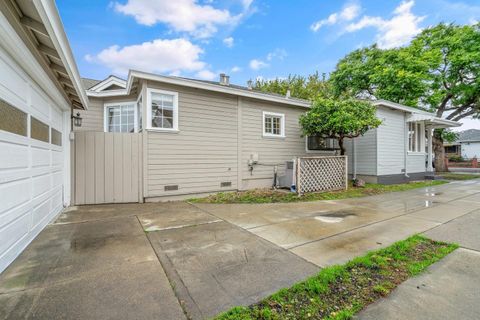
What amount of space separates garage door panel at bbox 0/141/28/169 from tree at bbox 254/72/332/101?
813 inches

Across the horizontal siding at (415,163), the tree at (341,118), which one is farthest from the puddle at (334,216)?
the horizontal siding at (415,163)

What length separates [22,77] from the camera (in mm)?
2979

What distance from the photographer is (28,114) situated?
10.4 ft

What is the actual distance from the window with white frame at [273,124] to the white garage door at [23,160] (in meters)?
6.11

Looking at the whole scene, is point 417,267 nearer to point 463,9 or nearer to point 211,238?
point 211,238

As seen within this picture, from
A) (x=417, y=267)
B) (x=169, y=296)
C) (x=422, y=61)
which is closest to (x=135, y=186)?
(x=169, y=296)

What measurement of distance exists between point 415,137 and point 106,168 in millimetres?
13513

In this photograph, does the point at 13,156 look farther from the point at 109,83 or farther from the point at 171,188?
the point at 109,83

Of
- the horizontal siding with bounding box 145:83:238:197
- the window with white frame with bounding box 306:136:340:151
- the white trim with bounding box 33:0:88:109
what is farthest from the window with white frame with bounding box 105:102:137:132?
the window with white frame with bounding box 306:136:340:151

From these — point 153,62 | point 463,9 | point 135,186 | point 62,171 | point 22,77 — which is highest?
point 463,9

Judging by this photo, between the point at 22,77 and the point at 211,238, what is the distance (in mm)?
3424

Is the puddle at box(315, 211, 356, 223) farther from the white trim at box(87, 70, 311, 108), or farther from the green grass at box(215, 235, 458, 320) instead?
the white trim at box(87, 70, 311, 108)

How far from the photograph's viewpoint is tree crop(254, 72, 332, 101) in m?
21.6

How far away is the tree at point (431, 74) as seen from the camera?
41.8 ft
